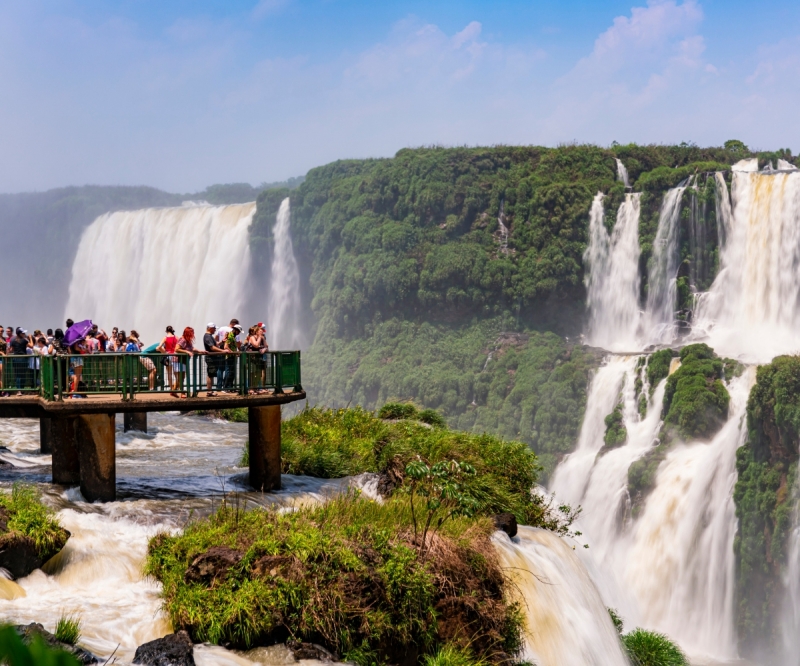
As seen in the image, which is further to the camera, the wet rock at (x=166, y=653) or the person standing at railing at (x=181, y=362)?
the person standing at railing at (x=181, y=362)

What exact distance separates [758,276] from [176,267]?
4198cm

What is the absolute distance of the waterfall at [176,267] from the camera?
2933 inches

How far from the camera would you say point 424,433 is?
880 inches

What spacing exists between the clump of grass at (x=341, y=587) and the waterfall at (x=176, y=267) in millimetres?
62012

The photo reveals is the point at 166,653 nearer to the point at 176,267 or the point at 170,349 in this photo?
the point at 170,349

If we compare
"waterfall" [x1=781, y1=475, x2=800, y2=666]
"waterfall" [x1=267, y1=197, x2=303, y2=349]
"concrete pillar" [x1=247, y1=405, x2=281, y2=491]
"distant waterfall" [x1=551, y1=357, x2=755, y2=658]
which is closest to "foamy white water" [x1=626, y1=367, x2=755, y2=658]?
"distant waterfall" [x1=551, y1=357, x2=755, y2=658]

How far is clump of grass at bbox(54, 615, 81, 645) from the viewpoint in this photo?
10.1 metres

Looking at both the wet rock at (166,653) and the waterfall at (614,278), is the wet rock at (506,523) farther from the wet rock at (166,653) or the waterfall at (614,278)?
the waterfall at (614,278)

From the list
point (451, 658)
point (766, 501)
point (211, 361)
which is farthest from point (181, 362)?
point (766, 501)

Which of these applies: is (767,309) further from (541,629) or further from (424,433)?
(541,629)

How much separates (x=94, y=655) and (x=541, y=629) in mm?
6566

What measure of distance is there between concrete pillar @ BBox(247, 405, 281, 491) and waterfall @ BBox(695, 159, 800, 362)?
4065 cm

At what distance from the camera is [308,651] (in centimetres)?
1109

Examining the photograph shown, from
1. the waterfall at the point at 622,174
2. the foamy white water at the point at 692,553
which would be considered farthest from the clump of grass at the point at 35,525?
the waterfall at the point at 622,174
